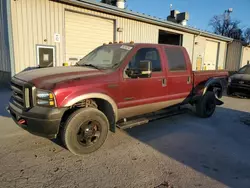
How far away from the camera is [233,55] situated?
2142cm

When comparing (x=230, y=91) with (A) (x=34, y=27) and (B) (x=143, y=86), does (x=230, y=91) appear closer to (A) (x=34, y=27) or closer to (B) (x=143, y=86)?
(B) (x=143, y=86)

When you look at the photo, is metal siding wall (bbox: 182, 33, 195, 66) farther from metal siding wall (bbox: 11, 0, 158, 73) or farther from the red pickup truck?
the red pickup truck

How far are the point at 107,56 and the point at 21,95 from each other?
1.93m

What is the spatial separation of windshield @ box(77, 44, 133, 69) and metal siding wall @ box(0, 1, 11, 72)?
572 centimetres

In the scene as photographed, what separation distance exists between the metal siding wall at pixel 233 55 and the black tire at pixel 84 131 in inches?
854

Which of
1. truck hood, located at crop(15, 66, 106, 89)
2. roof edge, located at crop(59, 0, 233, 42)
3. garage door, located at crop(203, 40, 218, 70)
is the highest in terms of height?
roof edge, located at crop(59, 0, 233, 42)

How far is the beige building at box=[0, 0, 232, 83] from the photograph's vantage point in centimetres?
818

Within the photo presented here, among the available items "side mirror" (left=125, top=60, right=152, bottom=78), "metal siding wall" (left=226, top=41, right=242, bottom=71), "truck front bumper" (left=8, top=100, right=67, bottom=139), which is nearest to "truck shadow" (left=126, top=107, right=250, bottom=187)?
"side mirror" (left=125, top=60, right=152, bottom=78)

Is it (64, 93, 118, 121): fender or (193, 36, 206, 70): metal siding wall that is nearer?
(64, 93, 118, 121): fender

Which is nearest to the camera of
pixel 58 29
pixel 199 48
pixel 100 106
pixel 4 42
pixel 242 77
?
pixel 100 106

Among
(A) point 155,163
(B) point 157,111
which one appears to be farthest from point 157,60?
(A) point 155,163

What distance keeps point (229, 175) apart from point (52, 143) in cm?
313

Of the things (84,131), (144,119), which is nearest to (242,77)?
(144,119)

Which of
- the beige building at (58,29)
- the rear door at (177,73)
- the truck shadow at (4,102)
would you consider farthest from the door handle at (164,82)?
the beige building at (58,29)
